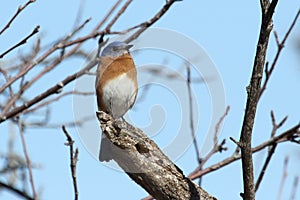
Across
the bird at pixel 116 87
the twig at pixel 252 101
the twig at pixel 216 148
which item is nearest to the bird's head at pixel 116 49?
the bird at pixel 116 87

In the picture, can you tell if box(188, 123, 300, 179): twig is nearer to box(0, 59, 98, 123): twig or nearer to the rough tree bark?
the rough tree bark

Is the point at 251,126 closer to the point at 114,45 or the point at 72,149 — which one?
the point at 72,149

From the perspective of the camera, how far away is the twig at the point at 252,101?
292 cm

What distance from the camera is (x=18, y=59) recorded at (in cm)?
568

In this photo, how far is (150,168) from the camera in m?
3.32

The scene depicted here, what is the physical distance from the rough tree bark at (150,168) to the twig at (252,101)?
0.32m

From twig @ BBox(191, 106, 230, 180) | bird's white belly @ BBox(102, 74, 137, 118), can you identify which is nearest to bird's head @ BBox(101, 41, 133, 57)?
bird's white belly @ BBox(102, 74, 137, 118)

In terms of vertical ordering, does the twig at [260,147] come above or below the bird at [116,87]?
below

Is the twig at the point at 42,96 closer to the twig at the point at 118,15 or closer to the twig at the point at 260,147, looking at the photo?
the twig at the point at 118,15

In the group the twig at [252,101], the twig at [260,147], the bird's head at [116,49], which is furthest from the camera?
the bird's head at [116,49]

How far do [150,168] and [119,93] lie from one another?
79.6 inches

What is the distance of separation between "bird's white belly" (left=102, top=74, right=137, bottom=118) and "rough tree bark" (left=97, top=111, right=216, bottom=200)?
72.0 inches

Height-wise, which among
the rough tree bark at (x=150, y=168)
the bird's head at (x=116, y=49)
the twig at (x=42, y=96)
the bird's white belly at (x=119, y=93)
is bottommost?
the rough tree bark at (x=150, y=168)

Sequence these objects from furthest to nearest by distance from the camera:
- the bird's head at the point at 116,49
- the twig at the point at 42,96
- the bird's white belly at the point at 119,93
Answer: the bird's head at the point at 116,49 → the bird's white belly at the point at 119,93 → the twig at the point at 42,96
